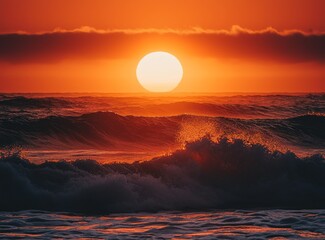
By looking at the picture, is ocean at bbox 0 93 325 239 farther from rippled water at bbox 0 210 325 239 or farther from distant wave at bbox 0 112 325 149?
distant wave at bbox 0 112 325 149

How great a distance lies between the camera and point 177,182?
48.3 feet

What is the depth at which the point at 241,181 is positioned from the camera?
15234 millimetres

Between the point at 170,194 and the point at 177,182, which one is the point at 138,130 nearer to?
the point at 177,182

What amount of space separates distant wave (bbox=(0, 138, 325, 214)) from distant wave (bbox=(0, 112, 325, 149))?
327 inches

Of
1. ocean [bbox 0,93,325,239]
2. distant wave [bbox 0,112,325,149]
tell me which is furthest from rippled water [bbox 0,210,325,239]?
distant wave [bbox 0,112,325,149]

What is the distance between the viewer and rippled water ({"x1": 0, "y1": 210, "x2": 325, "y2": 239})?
10234mm

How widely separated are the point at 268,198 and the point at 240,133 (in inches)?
708

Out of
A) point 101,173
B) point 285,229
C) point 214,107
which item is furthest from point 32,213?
point 214,107

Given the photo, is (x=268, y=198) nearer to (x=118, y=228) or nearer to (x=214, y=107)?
(x=118, y=228)

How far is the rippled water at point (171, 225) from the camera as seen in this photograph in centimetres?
1023

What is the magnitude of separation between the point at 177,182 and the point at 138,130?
15505 mm

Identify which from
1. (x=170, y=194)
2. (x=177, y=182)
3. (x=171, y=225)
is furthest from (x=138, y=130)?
(x=171, y=225)

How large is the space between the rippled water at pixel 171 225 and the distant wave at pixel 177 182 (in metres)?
0.81

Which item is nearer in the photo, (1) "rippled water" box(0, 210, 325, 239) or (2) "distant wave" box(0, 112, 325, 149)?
(1) "rippled water" box(0, 210, 325, 239)
